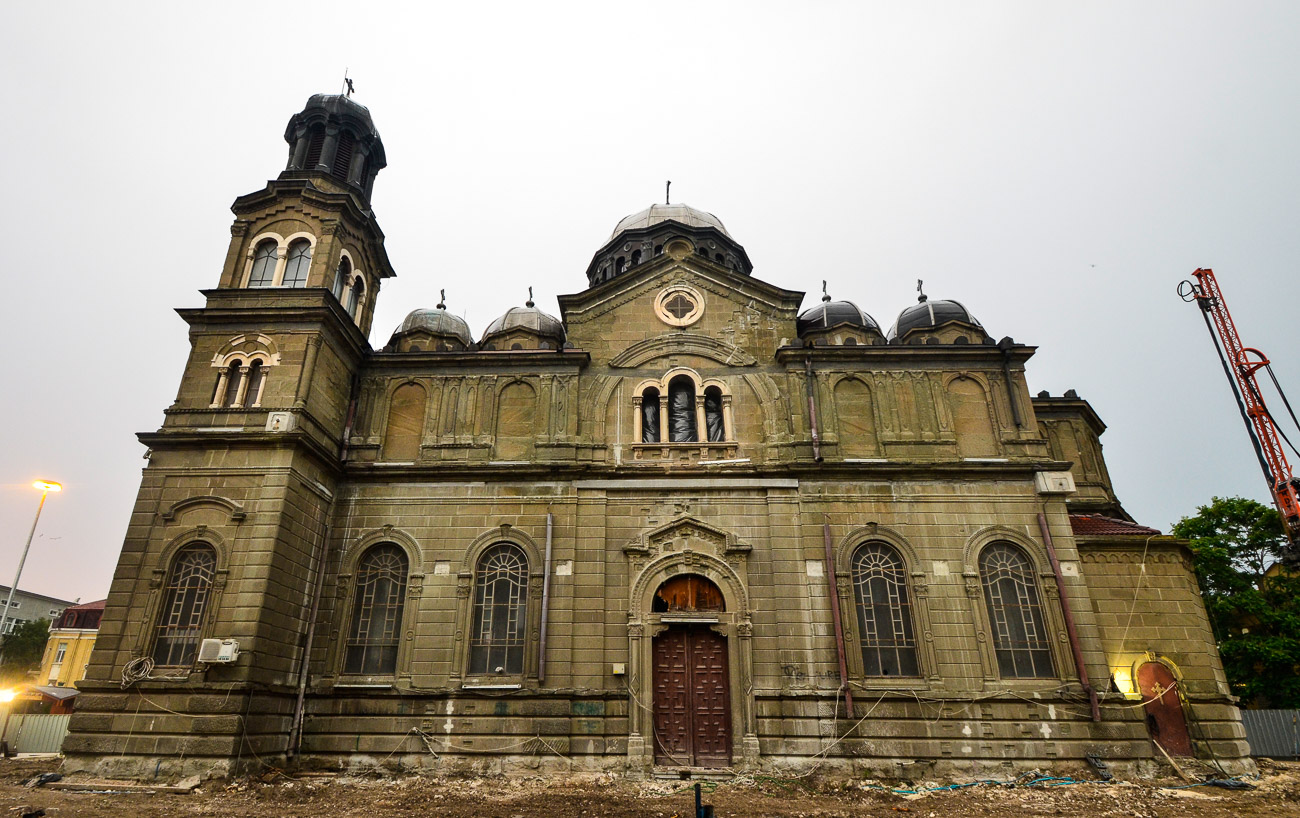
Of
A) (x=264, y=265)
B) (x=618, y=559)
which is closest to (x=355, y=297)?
(x=264, y=265)

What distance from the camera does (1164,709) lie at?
1691 cm

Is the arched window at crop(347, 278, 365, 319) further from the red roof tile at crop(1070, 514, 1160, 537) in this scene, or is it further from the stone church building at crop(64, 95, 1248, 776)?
the red roof tile at crop(1070, 514, 1160, 537)

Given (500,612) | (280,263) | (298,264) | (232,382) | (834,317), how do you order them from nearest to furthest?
1. (500,612)
2. (232,382)
3. (280,263)
4. (298,264)
5. (834,317)

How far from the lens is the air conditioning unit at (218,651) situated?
14.7 meters

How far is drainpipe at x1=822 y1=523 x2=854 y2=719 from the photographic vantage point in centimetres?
1620

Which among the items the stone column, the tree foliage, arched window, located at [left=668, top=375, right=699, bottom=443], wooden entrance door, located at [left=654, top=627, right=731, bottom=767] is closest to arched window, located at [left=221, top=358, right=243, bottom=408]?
the stone column

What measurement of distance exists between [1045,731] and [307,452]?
1885 centimetres

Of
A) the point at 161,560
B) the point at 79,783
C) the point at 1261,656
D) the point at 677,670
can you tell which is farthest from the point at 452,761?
the point at 1261,656

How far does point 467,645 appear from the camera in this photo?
56.7 ft

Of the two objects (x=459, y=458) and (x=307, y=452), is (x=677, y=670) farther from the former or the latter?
(x=307, y=452)

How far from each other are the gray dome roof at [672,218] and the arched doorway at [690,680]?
52.3ft

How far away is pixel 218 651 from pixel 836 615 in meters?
13.9

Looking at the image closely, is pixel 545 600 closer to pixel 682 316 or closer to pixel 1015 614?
pixel 682 316

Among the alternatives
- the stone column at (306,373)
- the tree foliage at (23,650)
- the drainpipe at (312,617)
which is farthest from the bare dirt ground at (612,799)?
the tree foliage at (23,650)
